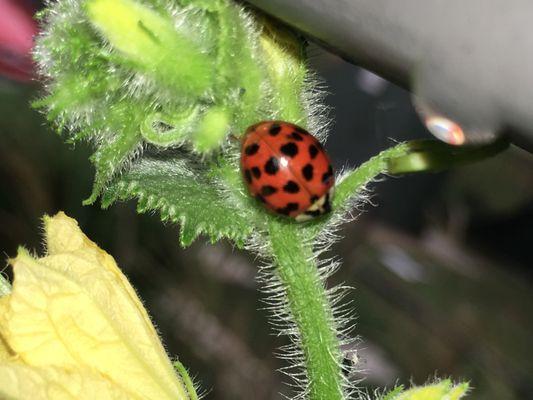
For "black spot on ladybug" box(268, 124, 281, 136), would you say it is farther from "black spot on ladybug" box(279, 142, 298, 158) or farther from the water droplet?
the water droplet

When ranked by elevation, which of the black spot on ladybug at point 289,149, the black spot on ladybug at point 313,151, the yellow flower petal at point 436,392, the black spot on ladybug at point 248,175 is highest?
the black spot on ladybug at point 313,151

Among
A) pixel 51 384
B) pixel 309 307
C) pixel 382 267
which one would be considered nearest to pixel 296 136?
pixel 309 307

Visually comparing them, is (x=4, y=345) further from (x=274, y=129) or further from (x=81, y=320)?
(x=274, y=129)

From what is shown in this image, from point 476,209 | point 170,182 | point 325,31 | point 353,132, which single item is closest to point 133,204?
point 353,132

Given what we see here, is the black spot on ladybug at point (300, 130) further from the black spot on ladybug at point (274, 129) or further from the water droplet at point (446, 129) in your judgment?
the water droplet at point (446, 129)

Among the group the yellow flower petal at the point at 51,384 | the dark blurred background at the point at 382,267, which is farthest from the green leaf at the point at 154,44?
the dark blurred background at the point at 382,267

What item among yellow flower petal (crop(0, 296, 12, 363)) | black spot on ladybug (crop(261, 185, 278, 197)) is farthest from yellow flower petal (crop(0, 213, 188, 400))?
black spot on ladybug (crop(261, 185, 278, 197))

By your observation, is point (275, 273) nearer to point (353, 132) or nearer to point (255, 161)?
point (255, 161)

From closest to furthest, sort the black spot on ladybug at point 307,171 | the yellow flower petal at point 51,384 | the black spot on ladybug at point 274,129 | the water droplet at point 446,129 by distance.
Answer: the water droplet at point 446,129 < the yellow flower petal at point 51,384 < the black spot on ladybug at point 274,129 < the black spot on ladybug at point 307,171
